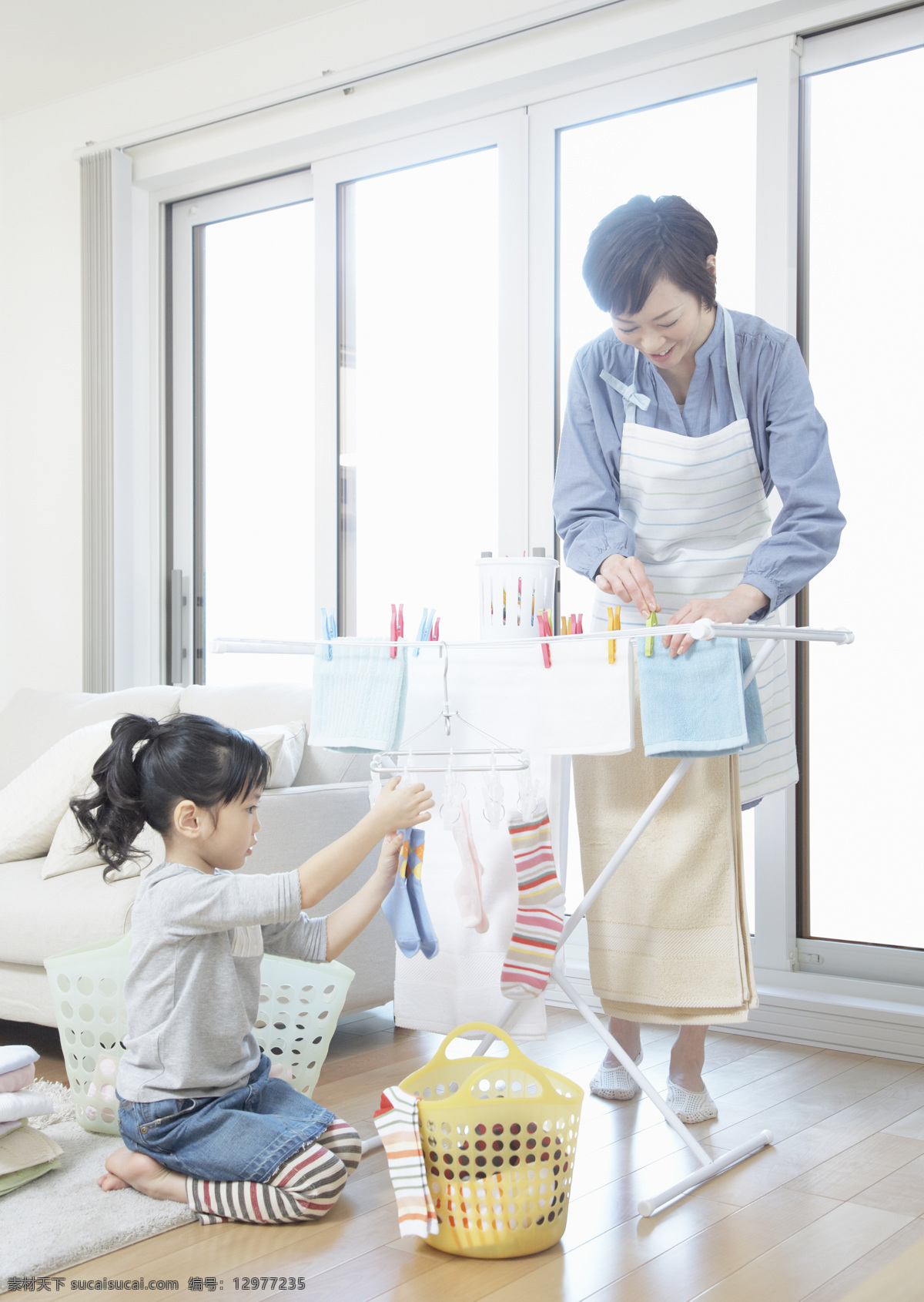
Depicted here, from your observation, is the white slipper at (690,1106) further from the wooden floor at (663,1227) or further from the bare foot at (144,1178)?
the bare foot at (144,1178)

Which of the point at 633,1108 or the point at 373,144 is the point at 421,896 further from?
the point at 373,144

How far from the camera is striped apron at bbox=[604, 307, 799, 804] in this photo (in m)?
2.13

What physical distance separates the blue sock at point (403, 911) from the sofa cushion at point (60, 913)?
0.73 metres

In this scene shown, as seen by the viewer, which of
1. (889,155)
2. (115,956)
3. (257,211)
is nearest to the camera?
(115,956)

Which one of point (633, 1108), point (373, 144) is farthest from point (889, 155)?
point (633, 1108)

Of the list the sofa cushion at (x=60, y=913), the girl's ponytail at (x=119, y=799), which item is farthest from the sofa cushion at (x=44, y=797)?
the girl's ponytail at (x=119, y=799)

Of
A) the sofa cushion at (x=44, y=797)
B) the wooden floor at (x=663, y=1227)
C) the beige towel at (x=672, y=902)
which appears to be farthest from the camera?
the sofa cushion at (x=44, y=797)

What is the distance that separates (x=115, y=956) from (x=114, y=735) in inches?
19.8

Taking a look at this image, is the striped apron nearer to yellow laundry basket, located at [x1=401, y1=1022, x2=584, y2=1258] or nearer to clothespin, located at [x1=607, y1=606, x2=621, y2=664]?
clothespin, located at [x1=607, y1=606, x2=621, y2=664]

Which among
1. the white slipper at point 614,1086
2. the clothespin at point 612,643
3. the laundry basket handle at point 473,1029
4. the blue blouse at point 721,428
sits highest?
the blue blouse at point 721,428

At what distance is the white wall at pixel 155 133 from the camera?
3.15 meters

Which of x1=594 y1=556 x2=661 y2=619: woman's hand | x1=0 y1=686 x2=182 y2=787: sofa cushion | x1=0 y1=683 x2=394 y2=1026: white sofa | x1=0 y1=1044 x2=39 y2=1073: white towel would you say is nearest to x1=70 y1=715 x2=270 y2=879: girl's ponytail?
x1=0 y1=1044 x2=39 y2=1073: white towel

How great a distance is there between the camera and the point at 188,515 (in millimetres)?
4262

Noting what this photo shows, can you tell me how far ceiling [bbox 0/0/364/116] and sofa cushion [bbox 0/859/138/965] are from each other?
2.64 metres
